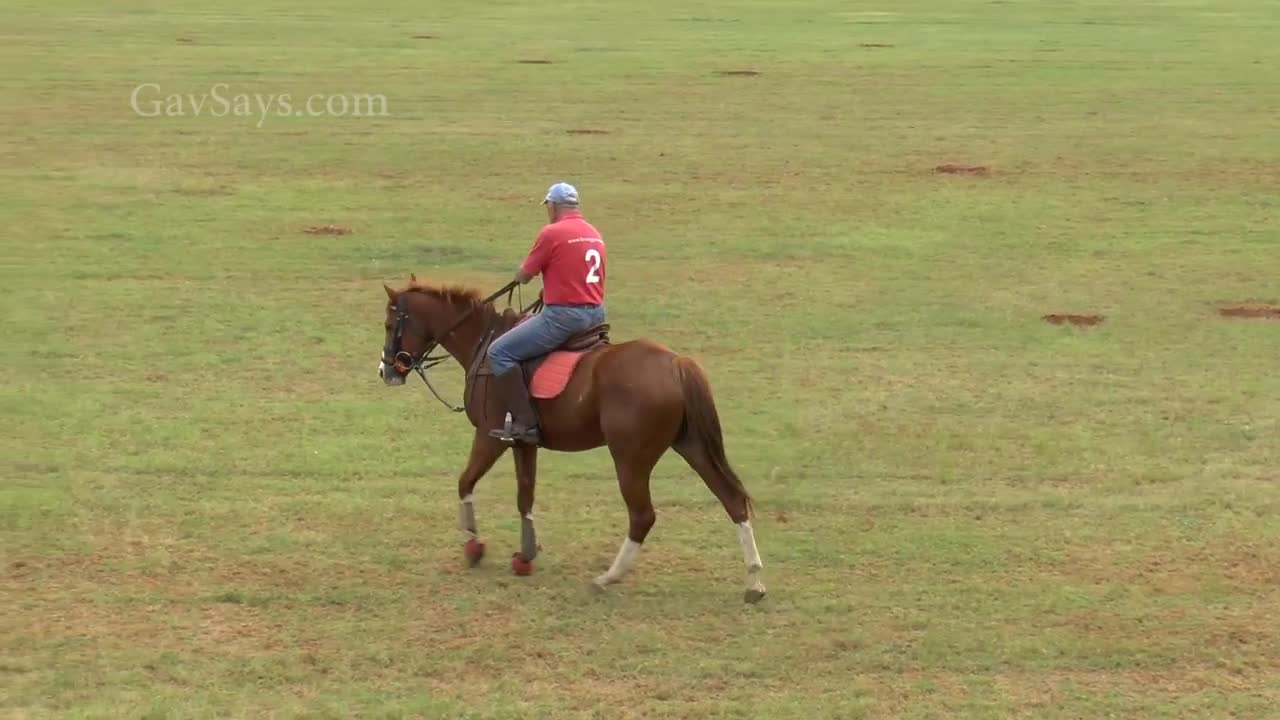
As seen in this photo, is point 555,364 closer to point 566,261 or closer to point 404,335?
point 566,261

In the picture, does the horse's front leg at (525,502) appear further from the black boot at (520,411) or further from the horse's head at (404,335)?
the horse's head at (404,335)

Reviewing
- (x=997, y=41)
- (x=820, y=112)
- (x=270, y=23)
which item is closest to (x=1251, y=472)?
(x=820, y=112)

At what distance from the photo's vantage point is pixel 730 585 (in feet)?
35.8

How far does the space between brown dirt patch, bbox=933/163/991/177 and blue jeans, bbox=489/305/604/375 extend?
55.1 ft

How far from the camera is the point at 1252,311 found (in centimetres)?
1819

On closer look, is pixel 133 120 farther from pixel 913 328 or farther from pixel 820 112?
pixel 913 328

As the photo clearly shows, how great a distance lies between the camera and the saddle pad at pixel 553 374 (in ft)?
34.9

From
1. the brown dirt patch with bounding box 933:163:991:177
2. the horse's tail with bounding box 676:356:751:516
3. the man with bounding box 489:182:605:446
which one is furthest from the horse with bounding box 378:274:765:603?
the brown dirt patch with bounding box 933:163:991:177

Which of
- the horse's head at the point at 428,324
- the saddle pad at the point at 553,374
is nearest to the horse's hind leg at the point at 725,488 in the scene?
the saddle pad at the point at 553,374

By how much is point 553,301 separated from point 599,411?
0.81m

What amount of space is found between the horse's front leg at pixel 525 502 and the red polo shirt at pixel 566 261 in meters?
1.12

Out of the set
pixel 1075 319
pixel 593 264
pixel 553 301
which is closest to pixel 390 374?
pixel 553 301

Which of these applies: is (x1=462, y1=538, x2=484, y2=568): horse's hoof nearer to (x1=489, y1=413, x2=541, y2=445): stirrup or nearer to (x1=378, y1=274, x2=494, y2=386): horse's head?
(x1=489, y1=413, x2=541, y2=445): stirrup

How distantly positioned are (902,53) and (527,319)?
107 feet
